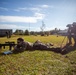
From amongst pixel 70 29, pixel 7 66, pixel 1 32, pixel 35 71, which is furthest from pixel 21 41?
pixel 1 32

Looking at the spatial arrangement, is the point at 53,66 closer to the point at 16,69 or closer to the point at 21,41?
the point at 16,69

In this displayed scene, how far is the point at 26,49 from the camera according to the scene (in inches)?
584

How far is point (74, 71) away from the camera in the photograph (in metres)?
8.21

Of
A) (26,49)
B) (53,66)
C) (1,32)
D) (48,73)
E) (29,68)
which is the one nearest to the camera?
(48,73)

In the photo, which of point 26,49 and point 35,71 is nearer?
point 35,71

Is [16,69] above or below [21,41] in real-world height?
below

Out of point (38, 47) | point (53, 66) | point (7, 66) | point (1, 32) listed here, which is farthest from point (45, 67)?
point (1, 32)

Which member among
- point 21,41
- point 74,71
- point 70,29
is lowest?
point 74,71

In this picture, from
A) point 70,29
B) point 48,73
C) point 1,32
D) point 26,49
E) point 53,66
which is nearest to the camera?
point 48,73

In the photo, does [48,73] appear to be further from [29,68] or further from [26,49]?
[26,49]

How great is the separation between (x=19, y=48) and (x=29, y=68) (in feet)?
18.0

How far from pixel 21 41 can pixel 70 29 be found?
9706 millimetres

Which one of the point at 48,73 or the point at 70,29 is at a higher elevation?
the point at 70,29

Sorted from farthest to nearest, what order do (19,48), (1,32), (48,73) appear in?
(1,32) → (19,48) → (48,73)
